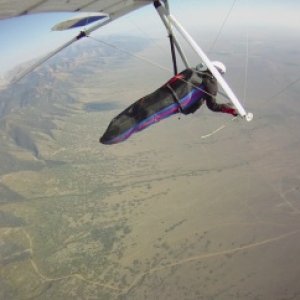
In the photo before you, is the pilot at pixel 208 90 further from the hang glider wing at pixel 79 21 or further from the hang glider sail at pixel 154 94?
the hang glider wing at pixel 79 21

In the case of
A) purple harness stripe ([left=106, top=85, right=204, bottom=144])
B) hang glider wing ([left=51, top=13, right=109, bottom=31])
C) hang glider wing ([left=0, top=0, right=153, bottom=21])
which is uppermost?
hang glider wing ([left=0, top=0, right=153, bottom=21])

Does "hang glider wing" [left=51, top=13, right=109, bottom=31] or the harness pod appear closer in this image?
the harness pod

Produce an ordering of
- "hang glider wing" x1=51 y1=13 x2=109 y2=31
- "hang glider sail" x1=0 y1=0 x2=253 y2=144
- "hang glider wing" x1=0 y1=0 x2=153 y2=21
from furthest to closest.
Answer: "hang glider wing" x1=51 y1=13 x2=109 y2=31 → "hang glider sail" x1=0 y1=0 x2=253 y2=144 → "hang glider wing" x1=0 y1=0 x2=153 y2=21

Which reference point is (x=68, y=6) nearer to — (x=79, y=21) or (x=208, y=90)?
(x=79, y=21)

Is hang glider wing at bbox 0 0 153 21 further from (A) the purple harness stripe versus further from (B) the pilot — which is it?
(A) the purple harness stripe

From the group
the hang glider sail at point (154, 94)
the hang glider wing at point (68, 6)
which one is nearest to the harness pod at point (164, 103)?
the hang glider sail at point (154, 94)

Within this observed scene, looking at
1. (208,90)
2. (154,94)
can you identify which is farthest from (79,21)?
(208,90)

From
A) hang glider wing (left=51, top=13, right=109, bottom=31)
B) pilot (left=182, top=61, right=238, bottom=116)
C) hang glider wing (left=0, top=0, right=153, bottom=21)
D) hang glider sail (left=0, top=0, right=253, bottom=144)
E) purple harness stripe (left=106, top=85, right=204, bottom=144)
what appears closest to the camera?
hang glider wing (left=0, top=0, right=153, bottom=21)

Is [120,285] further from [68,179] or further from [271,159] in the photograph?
[271,159]

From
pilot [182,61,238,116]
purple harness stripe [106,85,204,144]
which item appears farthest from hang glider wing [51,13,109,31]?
purple harness stripe [106,85,204,144]

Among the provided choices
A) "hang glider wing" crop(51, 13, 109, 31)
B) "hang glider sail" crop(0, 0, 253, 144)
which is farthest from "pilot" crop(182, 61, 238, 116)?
"hang glider wing" crop(51, 13, 109, 31)

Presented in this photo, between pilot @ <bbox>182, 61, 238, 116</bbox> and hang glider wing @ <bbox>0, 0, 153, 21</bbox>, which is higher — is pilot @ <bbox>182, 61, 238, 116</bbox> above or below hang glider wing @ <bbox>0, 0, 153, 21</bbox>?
below
